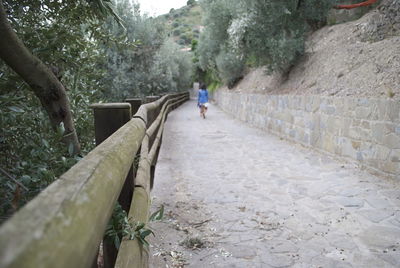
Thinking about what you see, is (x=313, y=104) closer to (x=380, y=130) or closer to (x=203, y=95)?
(x=380, y=130)

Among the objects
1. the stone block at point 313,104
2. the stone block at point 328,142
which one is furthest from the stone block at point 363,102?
the stone block at point 313,104

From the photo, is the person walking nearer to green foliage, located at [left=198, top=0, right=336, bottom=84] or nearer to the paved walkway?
green foliage, located at [left=198, top=0, right=336, bottom=84]

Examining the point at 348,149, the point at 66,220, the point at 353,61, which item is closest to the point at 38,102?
the point at 66,220

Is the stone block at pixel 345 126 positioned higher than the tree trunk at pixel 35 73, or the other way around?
the tree trunk at pixel 35 73

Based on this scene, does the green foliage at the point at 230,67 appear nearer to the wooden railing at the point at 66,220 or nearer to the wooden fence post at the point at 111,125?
the wooden fence post at the point at 111,125

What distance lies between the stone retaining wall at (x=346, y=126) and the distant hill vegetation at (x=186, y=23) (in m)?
76.4

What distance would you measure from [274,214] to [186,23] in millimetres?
105011

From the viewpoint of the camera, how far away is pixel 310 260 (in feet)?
9.62

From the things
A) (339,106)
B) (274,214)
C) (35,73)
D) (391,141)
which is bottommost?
(274,214)

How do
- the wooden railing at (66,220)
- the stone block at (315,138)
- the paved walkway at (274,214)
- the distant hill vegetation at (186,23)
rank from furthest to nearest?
the distant hill vegetation at (186,23) < the stone block at (315,138) < the paved walkway at (274,214) < the wooden railing at (66,220)

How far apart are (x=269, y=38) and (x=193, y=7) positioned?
114279mm

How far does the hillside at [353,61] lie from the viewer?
21.9 feet

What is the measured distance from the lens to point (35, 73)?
216cm

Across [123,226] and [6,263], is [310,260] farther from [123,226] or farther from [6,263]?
[6,263]
